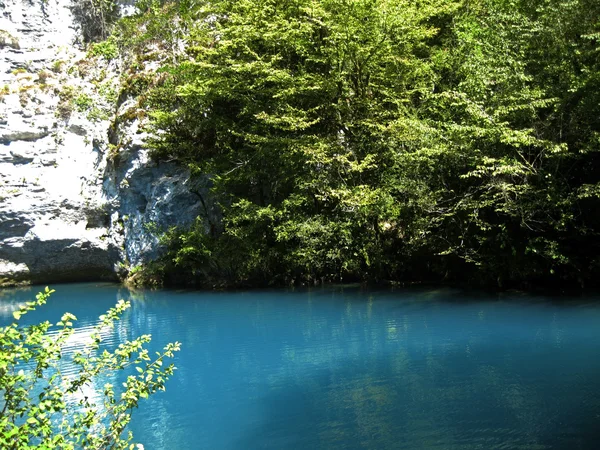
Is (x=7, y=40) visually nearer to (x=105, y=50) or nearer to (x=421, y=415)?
(x=105, y=50)

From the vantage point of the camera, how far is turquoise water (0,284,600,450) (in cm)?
654

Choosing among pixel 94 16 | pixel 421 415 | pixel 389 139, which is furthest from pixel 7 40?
pixel 421 415

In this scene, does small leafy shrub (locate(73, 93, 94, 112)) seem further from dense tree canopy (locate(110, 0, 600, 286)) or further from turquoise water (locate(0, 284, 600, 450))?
turquoise water (locate(0, 284, 600, 450))

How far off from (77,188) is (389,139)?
1256 centimetres

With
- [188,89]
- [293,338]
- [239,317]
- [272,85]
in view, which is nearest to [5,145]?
[188,89]

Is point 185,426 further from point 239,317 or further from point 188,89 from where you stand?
point 188,89

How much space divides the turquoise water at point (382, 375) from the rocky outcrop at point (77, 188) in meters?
6.33

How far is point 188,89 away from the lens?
18.4 meters

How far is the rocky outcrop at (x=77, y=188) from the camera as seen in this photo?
20.8 metres

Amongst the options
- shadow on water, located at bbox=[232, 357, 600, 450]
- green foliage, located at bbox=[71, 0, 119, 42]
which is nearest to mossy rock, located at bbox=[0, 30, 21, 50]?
green foliage, located at bbox=[71, 0, 119, 42]

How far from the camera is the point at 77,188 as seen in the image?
22422 mm

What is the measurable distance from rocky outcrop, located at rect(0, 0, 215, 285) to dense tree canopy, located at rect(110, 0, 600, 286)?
1317 mm

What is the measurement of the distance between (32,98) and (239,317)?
585 inches

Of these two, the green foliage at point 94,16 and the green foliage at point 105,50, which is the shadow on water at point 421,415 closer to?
the green foliage at point 105,50
